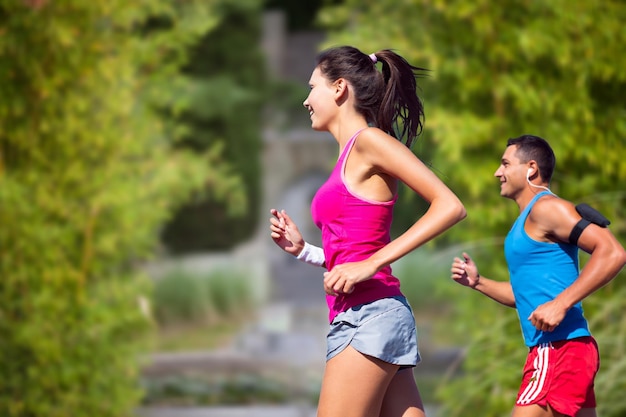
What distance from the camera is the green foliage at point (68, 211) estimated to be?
6184 millimetres

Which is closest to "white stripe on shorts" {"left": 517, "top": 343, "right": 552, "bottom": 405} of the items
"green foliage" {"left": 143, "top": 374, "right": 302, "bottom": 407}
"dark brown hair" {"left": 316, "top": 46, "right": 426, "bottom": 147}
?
"dark brown hair" {"left": 316, "top": 46, "right": 426, "bottom": 147}

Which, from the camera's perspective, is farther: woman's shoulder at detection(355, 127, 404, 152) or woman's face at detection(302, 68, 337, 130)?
woman's face at detection(302, 68, 337, 130)

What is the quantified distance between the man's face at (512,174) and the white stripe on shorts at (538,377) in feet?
1.46

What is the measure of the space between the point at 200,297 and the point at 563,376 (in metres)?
13.9

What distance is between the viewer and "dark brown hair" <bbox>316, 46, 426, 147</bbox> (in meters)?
2.59

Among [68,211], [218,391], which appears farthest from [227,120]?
[68,211]

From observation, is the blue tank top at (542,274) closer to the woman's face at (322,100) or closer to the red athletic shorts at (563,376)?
the red athletic shorts at (563,376)

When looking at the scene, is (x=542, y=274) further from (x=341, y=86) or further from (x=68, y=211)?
(x=68, y=211)

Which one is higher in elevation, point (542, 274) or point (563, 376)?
point (542, 274)

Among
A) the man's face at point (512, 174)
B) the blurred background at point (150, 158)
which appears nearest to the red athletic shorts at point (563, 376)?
the man's face at point (512, 174)

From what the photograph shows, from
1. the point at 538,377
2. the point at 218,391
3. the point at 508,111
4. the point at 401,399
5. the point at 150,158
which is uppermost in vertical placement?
the point at 508,111

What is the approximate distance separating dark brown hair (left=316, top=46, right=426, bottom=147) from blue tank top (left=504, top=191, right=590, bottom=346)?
0.45 metres

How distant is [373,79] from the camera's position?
260 centimetres

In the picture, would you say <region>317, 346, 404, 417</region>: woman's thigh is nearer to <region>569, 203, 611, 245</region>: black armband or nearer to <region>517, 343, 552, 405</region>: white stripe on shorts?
<region>517, 343, 552, 405</region>: white stripe on shorts
